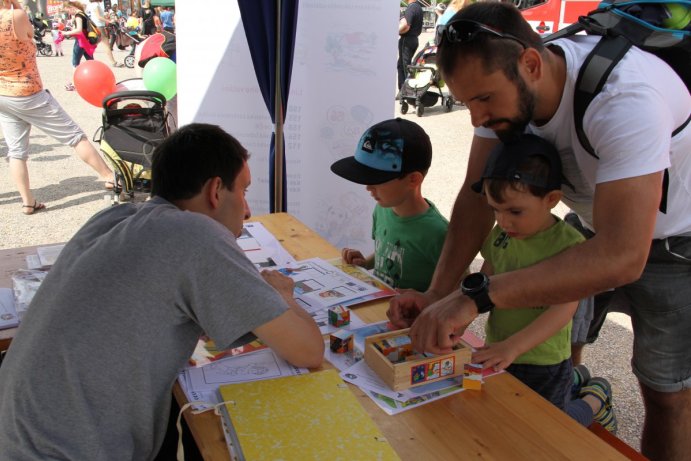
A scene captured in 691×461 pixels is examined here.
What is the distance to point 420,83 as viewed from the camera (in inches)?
359

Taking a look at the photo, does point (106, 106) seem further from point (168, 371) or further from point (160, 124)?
point (168, 371)

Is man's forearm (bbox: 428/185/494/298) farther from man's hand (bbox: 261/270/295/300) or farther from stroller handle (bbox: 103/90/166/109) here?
stroller handle (bbox: 103/90/166/109)

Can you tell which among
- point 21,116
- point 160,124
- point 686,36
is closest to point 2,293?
point 686,36

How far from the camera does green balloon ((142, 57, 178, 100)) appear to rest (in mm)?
5516

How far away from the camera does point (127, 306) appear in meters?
1.29

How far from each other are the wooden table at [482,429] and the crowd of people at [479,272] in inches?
5.0

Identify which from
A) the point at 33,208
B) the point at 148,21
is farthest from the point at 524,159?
the point at 148,21

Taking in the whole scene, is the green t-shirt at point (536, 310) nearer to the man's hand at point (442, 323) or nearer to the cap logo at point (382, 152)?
the man's hand at point (442, 323)

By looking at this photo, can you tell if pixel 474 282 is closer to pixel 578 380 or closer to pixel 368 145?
pixel 368 145

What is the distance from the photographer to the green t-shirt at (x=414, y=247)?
2.21m

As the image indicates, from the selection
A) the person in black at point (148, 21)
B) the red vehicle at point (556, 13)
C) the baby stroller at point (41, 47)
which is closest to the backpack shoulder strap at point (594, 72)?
the red vehicle at point (556, 13)

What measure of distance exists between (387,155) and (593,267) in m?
0.96

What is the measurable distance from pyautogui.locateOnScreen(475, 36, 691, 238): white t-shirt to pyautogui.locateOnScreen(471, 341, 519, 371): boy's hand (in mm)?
490

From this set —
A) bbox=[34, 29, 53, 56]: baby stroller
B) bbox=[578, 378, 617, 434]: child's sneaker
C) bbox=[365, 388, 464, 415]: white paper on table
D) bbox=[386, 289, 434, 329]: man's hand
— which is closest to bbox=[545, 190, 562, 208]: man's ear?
bbox=[386, 289, 434, 329]: man's hand
